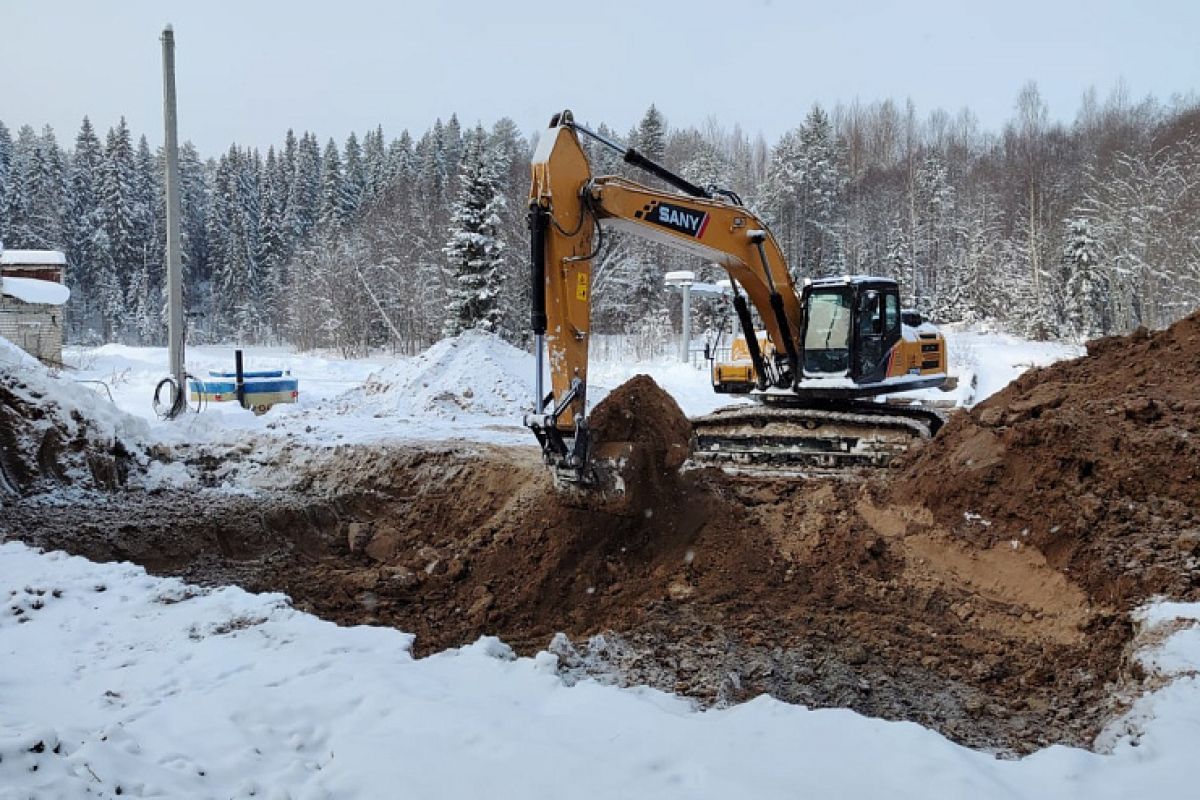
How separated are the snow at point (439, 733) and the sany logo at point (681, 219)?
4244 mm

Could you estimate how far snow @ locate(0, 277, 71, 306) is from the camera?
29344 millimetres

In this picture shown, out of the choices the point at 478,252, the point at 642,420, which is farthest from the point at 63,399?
the point at 478,252

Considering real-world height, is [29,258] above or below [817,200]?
below

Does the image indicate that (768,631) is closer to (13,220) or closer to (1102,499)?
(1102,499)

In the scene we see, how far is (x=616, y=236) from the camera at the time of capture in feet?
124

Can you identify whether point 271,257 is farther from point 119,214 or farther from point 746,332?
point 746,332

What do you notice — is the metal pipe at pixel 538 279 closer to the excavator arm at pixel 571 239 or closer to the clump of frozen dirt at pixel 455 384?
the excavator arm at pixel 571 239

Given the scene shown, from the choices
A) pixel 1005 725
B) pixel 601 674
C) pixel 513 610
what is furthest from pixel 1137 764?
pixel 513 610

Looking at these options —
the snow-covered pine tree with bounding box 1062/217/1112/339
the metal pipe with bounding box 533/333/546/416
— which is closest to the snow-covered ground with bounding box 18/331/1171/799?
the metal pipe with bounding box 533/333/546/416

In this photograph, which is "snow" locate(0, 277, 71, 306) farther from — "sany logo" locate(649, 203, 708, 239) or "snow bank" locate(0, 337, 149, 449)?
"sany logo" locate(649, 203, 708, 239)

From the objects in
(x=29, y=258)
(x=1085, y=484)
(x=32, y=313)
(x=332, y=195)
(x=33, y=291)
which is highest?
(x=332, y=195)

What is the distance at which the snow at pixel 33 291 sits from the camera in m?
29.3

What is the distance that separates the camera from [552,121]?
658cm

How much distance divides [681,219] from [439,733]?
212 inches
